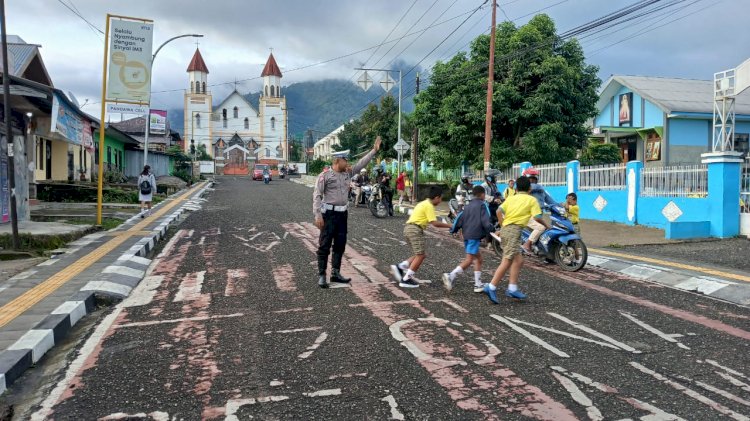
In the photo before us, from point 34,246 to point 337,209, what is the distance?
6.73 metres

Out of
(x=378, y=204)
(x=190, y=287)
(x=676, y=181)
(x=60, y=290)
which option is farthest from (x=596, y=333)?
(x=378, y=204)

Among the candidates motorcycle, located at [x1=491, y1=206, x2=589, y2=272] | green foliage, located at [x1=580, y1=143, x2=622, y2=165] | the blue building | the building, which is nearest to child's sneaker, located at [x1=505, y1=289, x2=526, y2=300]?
motorcycle, located at [x1=491, y1=206, x2=589, y2=272]

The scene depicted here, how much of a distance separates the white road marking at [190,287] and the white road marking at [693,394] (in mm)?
5045

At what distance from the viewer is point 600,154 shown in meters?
27.0

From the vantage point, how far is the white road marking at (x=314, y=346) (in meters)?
4.77

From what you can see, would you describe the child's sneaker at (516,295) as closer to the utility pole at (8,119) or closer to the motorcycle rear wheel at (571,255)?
the motorcycle rear wheel at (571,255)

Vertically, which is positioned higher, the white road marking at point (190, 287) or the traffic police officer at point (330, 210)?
the traffic police officer at point (330, 210)

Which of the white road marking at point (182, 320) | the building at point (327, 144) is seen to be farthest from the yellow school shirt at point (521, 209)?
the building at point (327, 144)

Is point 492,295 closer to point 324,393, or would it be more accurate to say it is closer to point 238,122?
point 324,393

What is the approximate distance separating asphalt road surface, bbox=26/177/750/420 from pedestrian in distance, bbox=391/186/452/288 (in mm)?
285

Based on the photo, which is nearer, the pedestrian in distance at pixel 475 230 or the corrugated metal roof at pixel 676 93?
the pedestrian in distance at pixel 475 230

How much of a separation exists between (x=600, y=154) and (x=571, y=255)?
63.9 feet

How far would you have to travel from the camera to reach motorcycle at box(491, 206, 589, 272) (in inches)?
363

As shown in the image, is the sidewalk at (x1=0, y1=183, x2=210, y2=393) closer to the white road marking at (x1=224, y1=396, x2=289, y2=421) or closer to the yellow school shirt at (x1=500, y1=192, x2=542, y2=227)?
the white road marking at (x1=224, y1=396, x2=289, y2=421)
